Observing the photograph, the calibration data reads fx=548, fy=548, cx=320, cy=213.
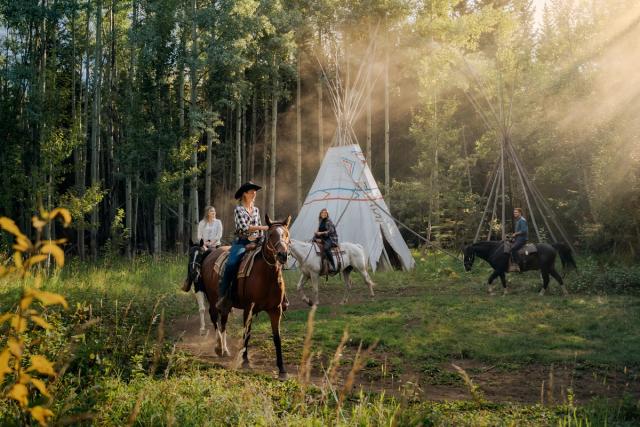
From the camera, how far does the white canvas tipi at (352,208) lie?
792 inches

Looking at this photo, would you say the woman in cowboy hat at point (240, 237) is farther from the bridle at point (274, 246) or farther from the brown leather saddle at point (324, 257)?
the brown leather saddle at point (324, 257)

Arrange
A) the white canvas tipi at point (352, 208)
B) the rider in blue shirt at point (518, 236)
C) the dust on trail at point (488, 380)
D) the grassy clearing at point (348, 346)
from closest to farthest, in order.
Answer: the grassy clearing at point (348, 346) → the dust on trail at point (488, 380) → the rider in blue shirt at point (518, 236) → the white canvas tipi at point (352, 208)

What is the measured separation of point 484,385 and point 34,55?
1951 centimetres

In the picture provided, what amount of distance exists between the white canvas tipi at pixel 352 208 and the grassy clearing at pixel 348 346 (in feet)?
10.0

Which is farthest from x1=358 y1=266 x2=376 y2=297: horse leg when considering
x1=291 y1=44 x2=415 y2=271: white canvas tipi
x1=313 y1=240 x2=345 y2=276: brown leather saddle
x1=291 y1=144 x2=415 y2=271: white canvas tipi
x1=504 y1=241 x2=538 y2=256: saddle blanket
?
x1=291 y1=144 x2=415 y2=271: white canvas tipi

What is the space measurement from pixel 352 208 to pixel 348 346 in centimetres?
1198

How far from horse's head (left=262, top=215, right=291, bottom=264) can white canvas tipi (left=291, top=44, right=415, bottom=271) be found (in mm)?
12575

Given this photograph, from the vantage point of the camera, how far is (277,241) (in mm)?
6789

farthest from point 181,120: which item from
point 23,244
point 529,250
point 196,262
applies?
point 23,244

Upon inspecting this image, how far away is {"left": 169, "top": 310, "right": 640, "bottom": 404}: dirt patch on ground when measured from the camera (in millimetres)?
6176

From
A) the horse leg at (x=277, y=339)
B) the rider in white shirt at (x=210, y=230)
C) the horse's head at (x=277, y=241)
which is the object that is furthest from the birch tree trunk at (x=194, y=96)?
the horse's head at (x=277, y=241)

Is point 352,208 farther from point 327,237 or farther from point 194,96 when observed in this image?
point 194,96

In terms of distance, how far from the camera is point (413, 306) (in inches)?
477

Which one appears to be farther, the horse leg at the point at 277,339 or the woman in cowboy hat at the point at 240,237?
the woman in cowboy hat at the point at 240,237
